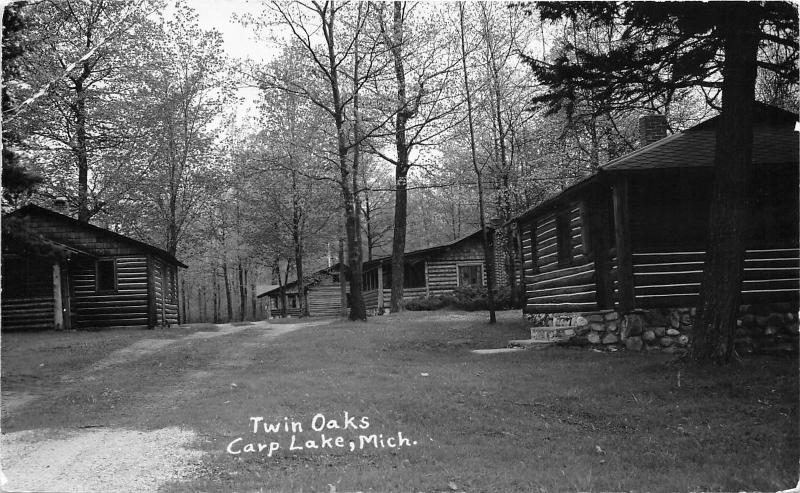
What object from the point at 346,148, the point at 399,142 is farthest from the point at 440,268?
the point at 346,148

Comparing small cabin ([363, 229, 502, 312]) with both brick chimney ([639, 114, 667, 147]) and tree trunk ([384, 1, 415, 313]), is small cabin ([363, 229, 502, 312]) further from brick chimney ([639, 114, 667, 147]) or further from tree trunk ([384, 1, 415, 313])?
brick chimney ([639, 114, 667, 147])

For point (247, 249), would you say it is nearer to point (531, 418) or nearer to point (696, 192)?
point (696, 192)

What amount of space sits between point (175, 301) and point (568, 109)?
25995mm

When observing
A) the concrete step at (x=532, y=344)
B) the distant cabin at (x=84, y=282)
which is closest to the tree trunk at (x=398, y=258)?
the distant cabin at (x=84, y=282)

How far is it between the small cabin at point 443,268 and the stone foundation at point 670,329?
2077cm

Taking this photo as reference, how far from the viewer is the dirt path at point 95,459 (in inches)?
242

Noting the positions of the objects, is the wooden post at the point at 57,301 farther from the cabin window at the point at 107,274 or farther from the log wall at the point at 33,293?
the cabin window at the point at 107,274

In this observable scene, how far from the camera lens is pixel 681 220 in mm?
14766

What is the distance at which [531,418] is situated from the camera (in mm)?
9016

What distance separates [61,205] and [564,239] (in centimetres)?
2037

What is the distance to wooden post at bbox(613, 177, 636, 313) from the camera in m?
14.5

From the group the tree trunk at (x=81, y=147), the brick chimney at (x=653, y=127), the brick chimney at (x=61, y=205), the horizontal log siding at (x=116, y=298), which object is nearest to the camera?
the brick chimney at (x=653, y=127)

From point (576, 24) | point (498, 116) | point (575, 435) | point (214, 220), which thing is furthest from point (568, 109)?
point (214, 220)

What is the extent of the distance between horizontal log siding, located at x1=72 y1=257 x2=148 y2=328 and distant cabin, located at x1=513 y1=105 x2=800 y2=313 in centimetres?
1869
